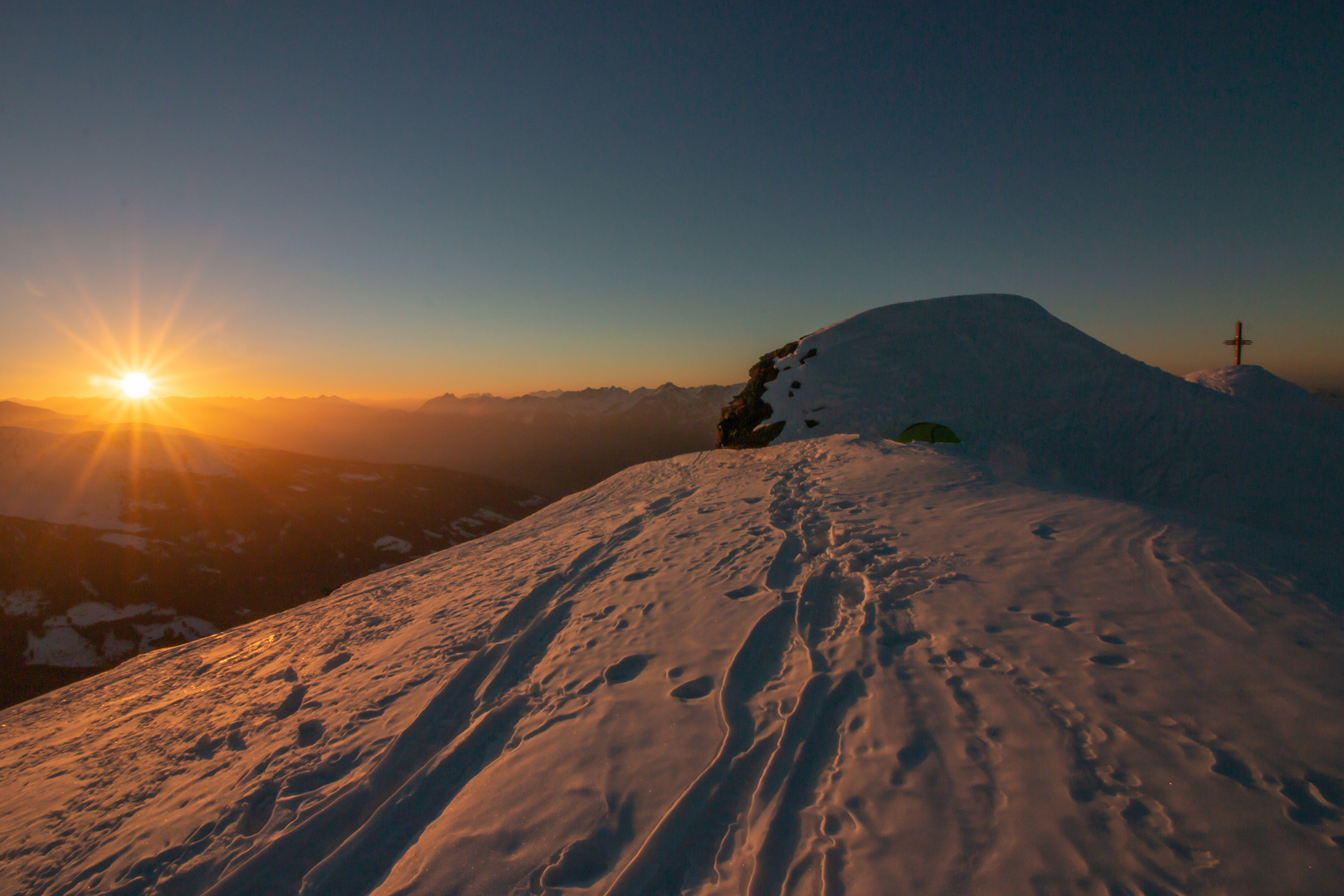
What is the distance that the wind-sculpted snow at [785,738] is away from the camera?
3.47 meters

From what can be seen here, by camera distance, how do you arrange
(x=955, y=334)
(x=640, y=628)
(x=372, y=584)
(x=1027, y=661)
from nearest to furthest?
(x=1027, y=661), (x=640, y=628), (x=372, y=584), (x=955, y=334)

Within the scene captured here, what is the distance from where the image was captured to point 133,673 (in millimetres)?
11891

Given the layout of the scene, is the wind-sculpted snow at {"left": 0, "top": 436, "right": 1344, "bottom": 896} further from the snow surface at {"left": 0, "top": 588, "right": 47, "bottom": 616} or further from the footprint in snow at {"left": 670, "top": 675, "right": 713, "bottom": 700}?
the snow surface at {"left": 0, "top": 588, "right": 47, "bottom": 616}

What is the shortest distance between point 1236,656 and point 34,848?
13.0 meters

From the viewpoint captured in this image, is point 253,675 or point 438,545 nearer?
point 253,675

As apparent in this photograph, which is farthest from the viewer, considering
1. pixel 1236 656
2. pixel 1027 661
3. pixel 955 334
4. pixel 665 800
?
pixel 955 334

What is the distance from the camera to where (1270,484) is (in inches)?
621

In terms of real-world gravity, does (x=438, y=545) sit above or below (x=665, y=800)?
below

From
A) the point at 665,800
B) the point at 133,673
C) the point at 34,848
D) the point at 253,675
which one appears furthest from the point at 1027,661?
the point at 133,673

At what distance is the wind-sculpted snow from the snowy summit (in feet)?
0.09

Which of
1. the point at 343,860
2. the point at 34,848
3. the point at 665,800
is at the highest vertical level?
the point at 665,800

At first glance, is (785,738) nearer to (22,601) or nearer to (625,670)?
(625,670)

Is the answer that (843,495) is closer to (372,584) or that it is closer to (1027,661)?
(1027,661)

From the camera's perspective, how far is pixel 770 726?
4.88 meters
